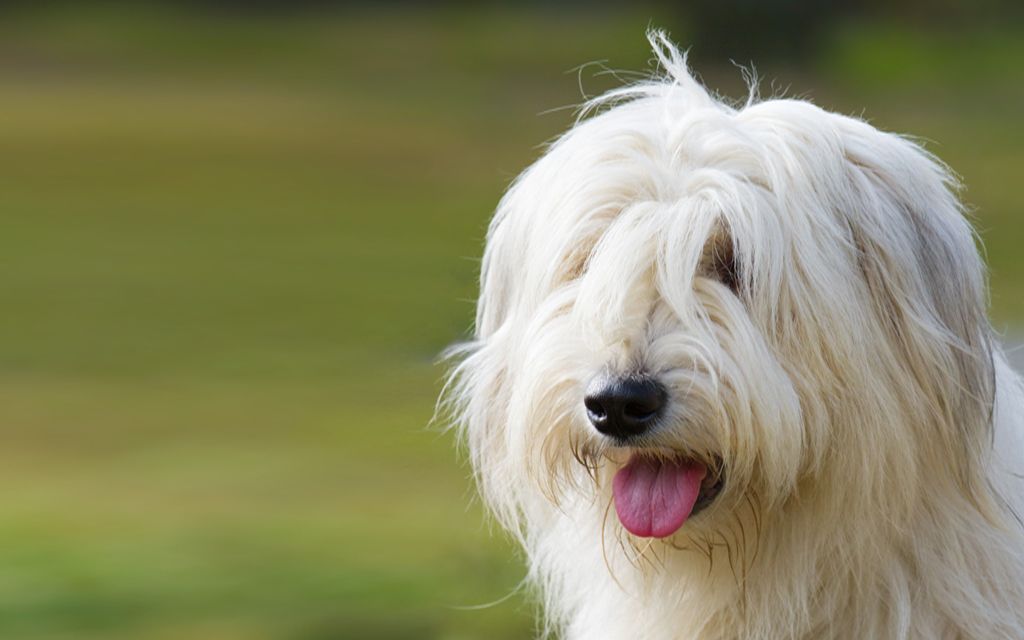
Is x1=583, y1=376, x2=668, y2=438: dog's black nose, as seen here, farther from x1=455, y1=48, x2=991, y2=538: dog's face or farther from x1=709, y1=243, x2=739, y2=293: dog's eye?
x1=709, y1=243, x2=739, y2=293: dog's eye

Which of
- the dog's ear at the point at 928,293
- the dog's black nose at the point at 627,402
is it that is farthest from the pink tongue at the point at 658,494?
the dog's ear at the point at 928,293

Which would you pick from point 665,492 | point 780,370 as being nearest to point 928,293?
point 780,370

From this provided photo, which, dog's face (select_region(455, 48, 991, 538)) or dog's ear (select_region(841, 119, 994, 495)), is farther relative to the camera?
dog's ear (select_region(841, 119, 994, 495))

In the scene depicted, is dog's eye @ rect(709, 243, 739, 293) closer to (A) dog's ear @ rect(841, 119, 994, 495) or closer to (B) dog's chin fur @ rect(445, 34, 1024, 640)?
(B) dog's chin fur @ rect(445, 34, 1024, 640)

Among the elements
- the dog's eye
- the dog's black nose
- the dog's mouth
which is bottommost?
the dog's mouth

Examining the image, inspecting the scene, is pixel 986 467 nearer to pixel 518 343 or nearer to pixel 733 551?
pixel 733 551

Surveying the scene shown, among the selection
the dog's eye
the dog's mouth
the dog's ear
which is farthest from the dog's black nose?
the dog's ear

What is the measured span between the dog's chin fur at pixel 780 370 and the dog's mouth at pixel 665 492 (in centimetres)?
3

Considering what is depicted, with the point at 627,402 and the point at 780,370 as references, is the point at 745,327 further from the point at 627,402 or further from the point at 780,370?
the point at 627,402

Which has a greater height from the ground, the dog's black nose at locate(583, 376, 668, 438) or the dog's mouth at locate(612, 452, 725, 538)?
the dog's black nose at locate(583, 376, 668, 438)

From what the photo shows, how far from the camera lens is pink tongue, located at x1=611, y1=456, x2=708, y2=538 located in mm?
2779

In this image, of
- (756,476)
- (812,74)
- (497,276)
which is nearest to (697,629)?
(756,476)

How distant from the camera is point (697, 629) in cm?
301

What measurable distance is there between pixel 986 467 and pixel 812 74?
46.1 feet
